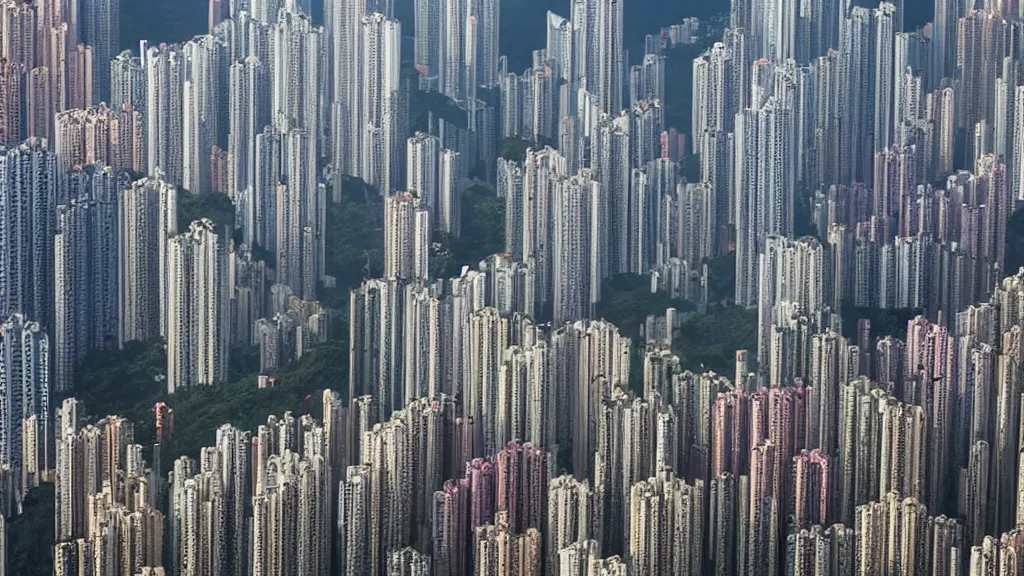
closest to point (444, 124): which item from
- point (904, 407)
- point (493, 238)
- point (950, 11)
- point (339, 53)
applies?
point (339, 53)

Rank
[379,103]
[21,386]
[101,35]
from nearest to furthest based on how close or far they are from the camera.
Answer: [21,386], [379,103], [101,35]

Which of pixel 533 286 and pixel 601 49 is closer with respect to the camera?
pixel 533 286

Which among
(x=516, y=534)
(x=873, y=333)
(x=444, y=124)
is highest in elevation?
(x=444, y=124)

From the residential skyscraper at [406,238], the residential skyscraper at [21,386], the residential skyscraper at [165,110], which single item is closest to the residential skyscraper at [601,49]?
the residential skyscraper at [406,238]

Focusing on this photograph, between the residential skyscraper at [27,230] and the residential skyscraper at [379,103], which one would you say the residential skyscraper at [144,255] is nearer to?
the residential skyscraper at [27,230]

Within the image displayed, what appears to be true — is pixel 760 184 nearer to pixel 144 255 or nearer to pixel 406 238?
pixel 406 238

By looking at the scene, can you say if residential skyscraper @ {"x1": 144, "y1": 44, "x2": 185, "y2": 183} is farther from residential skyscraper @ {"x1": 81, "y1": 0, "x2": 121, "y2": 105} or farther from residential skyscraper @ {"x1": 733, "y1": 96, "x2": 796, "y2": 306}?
residential skyscraper @ {"x1": 733, "y1": 96, "x2": 796, "y2": 306}

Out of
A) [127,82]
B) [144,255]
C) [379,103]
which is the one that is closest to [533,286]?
[144,255]

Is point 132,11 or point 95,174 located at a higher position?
point 132,11

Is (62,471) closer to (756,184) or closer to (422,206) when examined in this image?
(422,206)

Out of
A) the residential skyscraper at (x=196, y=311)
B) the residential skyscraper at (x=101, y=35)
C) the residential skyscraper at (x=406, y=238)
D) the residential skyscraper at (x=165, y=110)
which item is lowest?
the residential skyscraper at (x=196, y=311)

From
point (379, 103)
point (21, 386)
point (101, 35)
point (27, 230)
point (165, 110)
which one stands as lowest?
point (21, 386)
